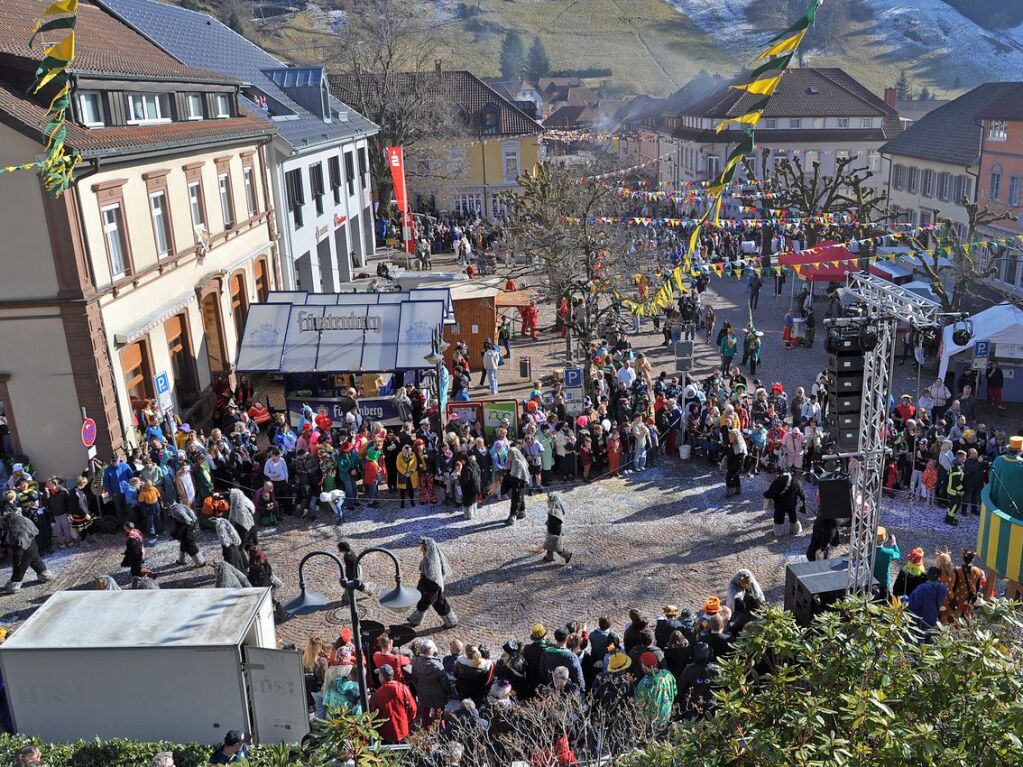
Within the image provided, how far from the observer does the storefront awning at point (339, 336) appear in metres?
19.6

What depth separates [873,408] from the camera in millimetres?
9922

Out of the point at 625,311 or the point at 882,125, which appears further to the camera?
the point at 882,125

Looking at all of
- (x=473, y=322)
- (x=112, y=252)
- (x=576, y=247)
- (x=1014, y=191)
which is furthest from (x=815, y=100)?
(x=112, y=252)

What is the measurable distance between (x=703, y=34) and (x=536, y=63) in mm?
42423

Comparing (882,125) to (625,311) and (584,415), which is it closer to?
(625,311)

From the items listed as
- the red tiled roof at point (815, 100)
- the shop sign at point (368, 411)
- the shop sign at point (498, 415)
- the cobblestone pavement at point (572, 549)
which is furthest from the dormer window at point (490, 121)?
the cobblestone pavement at point (572, 549)

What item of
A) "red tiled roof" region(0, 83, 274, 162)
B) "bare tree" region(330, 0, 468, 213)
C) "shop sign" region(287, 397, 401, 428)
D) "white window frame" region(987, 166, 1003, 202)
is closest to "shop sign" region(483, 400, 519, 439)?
"shop sign" region(287, 397, 401, 428)

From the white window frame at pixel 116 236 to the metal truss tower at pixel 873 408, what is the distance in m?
13.6

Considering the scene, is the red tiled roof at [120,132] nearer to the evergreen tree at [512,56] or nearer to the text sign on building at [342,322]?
the text sign on building at [342,322]

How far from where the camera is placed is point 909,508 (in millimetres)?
15242

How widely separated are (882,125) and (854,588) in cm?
5331

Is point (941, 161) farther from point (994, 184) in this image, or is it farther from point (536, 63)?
point (536, 63)

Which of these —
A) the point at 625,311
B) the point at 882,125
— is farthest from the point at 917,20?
the point at 625,311

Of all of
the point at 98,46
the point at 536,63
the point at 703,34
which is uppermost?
the point at 703,34
